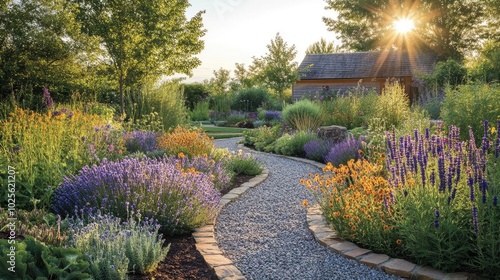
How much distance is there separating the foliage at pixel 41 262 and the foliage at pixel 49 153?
1.48 metres

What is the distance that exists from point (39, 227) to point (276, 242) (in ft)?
6.77

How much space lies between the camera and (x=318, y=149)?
873cm

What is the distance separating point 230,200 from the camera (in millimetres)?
5547

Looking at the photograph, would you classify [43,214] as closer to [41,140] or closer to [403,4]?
[41,140]

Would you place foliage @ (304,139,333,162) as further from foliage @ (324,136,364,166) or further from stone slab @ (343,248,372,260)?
stone slab @ (343,248,372,260)

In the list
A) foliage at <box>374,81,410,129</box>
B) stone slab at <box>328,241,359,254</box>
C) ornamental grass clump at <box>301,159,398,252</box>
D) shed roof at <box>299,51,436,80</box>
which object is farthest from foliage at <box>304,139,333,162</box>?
shed roof at <box>299,51,436,80</box>

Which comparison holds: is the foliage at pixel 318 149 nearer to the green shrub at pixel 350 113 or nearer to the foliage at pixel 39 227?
the green shrub at pixel 350 113

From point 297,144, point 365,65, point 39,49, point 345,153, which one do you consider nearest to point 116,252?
point 345,153

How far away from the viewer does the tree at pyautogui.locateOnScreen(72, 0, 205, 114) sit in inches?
508

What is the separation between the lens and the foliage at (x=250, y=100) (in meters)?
26.7

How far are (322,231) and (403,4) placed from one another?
29.7 meters

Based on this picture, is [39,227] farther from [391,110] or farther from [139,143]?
[391,110]

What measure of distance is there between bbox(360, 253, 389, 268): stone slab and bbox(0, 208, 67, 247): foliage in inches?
91.9

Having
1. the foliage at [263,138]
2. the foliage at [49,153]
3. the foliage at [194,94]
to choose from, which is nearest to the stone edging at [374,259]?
the foliage at [49,153]
